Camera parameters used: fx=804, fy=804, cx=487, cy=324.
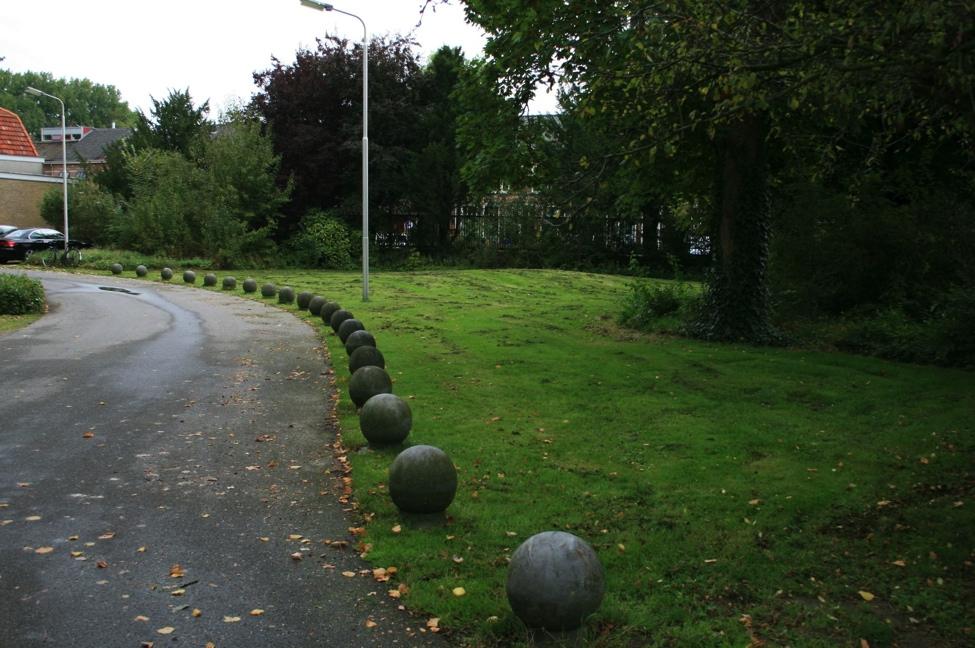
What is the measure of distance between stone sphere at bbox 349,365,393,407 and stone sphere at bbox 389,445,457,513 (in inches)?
124

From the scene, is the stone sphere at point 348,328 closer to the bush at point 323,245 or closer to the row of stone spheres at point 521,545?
the row of stone spheres at point 521,545

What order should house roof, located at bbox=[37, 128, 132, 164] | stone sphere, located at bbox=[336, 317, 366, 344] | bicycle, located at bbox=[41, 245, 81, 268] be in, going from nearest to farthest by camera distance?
stone sphere, located at bbox=[336, 317, 366, 344], bicycle, located at bbox=[41, 245, 81, 268], house roof, located at bbox=[37, 128, 132, 164]

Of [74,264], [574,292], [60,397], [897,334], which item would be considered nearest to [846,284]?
[897,334]

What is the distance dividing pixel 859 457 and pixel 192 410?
7.91 meters

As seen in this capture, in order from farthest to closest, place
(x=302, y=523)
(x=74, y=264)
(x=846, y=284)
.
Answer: (x=74, y=264)
(x=846, y=284)
(x=302, y=523)

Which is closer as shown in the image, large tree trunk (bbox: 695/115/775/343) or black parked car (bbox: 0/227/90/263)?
large tree trunk (bbox: 695/115/775/343)

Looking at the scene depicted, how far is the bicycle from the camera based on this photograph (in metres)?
33.3

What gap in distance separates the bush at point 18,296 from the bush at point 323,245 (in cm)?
1635

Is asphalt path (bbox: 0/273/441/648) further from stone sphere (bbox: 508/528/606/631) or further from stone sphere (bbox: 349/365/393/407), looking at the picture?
stone sphere (bbox: 508/528/606/631)

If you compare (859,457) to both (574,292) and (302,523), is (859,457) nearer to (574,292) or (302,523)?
(302,523)

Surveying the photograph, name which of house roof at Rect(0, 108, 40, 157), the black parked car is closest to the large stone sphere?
the black parked car

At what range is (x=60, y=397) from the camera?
10859 mm

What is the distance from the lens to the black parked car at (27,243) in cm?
3556

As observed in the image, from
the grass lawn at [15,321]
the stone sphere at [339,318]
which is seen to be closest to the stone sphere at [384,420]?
the stone sphere at [339,318]
